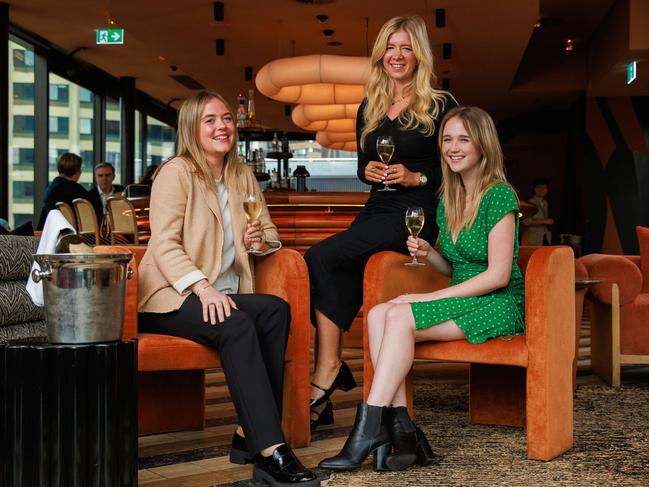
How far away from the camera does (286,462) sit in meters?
2.43

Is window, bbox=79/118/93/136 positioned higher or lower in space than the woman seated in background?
higher

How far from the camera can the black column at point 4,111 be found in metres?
9.09

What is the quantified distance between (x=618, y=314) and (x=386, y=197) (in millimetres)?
1843

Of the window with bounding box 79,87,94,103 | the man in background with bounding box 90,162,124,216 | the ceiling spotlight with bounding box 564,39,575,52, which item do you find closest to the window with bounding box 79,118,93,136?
the window with bounding box 79,87,94,103

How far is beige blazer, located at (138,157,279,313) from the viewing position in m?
2.76

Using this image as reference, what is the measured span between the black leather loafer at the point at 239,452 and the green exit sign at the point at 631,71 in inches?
347

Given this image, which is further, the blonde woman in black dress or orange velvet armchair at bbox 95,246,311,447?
the blonde woman in black dress

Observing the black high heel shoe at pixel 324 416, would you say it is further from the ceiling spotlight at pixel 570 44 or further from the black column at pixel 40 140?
the ceiling spotlight at pixel 570 44

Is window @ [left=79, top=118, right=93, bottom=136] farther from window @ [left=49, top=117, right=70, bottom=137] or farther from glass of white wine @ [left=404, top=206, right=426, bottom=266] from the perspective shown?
glass of white wine @ [left=404, top=206, right=426, bottom=266]

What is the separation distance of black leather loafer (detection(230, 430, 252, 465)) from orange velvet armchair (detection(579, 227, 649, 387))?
7.94 feet

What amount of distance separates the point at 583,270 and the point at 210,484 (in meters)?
2.72

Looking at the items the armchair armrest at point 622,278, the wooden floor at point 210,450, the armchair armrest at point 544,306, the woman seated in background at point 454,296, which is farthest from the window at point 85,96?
the armchair armrest at point 544,306

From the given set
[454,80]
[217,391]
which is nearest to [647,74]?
[454,80]

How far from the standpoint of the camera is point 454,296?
2.84 metres
